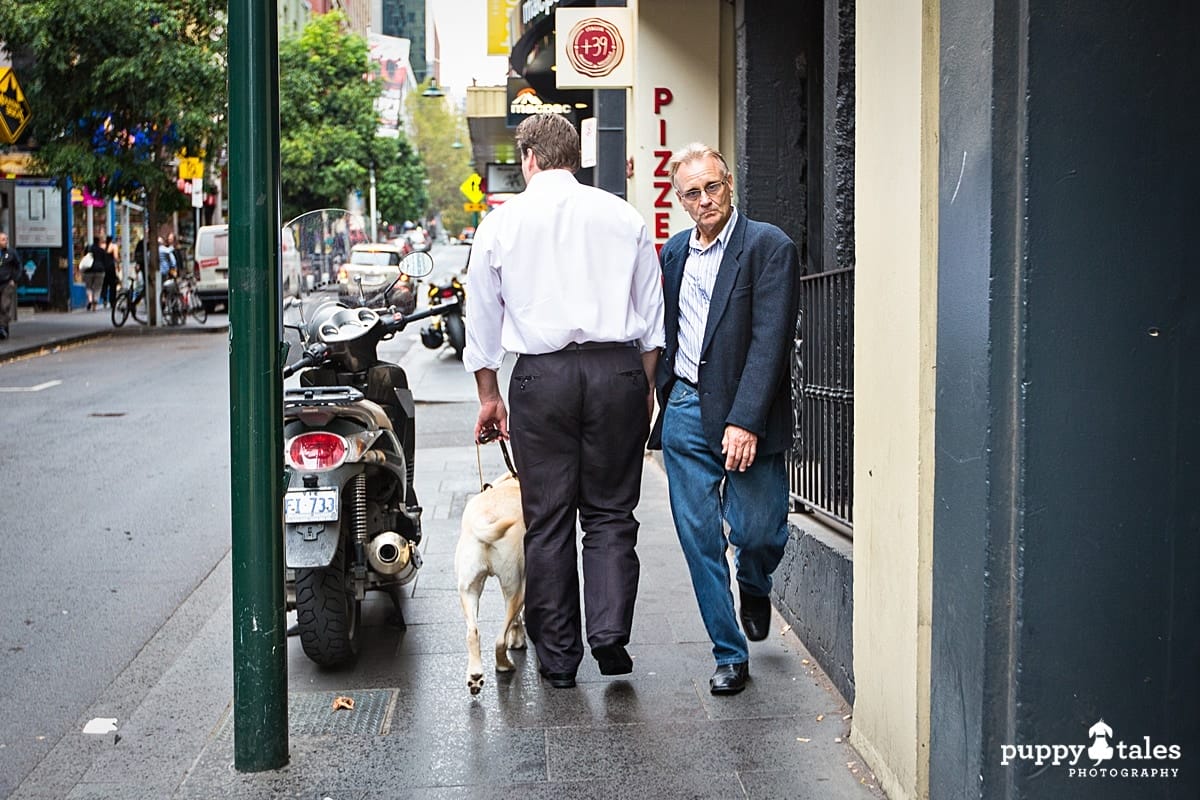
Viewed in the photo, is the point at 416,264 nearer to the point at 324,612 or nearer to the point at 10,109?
the point at 324,612

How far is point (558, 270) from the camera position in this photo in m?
4.91

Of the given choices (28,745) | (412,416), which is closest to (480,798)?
(28,745)

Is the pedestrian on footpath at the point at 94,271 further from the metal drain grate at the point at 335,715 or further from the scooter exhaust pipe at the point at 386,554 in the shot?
the metal drain grate at the point at 335,715

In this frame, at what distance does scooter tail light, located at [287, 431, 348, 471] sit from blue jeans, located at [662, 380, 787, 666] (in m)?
1.23

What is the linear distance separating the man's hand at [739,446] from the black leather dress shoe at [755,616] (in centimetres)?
74

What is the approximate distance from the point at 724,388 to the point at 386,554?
1.52 meters

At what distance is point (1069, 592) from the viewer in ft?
10.2

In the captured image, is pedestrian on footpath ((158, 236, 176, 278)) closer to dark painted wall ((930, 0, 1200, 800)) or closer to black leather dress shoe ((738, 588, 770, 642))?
black leather dress shoe ((738, 588, 770, 642))

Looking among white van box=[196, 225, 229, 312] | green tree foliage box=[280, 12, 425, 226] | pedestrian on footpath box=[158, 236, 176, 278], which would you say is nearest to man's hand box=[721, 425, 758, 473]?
white van box=[196, 225, 229, 312]

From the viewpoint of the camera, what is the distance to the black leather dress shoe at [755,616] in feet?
18.0

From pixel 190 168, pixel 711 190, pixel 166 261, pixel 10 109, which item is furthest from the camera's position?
pixel 166 261

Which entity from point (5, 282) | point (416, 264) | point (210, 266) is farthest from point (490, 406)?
point (210, 266)

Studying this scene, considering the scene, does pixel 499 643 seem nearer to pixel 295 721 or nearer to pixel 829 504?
pixel 295 721

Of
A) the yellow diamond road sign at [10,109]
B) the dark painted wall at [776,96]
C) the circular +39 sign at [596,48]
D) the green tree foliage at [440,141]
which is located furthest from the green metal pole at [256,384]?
the green tree foliage at [440,141]
